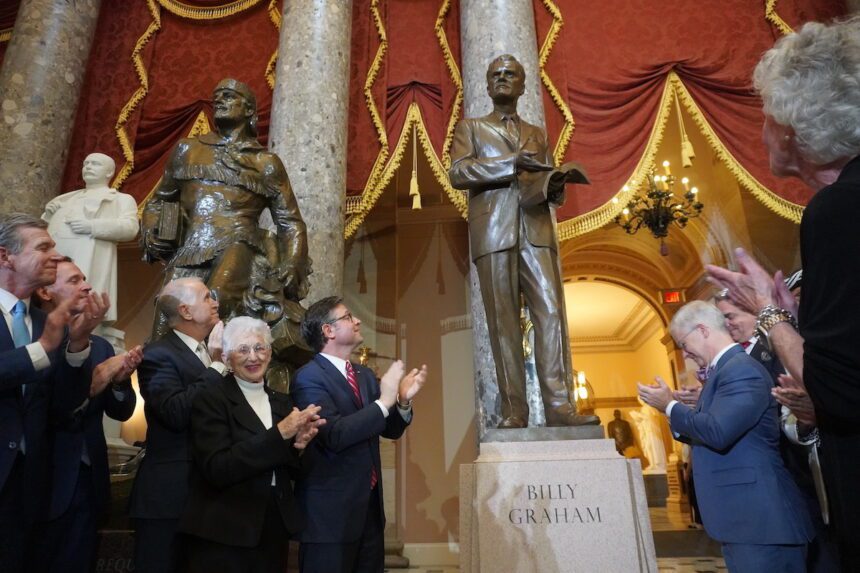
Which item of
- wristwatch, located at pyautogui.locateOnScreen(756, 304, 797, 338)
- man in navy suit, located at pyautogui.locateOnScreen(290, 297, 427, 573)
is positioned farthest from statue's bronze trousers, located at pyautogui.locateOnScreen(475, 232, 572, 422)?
wristwatch, located at pyautogui.locateOnScreen(756, 304, 797, 338)

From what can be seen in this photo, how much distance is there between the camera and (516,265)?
328 cm

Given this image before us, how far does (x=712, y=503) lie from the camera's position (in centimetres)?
231

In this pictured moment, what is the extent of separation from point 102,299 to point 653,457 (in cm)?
1380

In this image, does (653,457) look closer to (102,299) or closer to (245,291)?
(245,291)

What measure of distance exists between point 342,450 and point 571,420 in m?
1.18

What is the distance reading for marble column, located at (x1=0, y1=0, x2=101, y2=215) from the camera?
550 cm

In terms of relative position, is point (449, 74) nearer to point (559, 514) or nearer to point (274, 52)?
point (274, 52)

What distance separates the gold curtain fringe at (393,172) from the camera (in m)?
5.68

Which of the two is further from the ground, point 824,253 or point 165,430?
point 824,253

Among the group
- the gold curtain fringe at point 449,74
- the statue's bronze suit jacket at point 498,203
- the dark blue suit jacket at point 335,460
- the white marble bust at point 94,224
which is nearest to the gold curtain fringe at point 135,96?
the white marble bust at point 94,224

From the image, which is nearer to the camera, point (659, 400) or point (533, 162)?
point (659, 400)

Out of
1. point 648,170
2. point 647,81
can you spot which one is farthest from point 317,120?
point 647,81

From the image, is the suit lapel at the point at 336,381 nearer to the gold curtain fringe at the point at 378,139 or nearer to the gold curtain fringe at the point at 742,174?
the gold curtain fringe at the point at 378,139

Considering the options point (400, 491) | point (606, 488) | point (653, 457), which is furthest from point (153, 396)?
point (653, 457)
